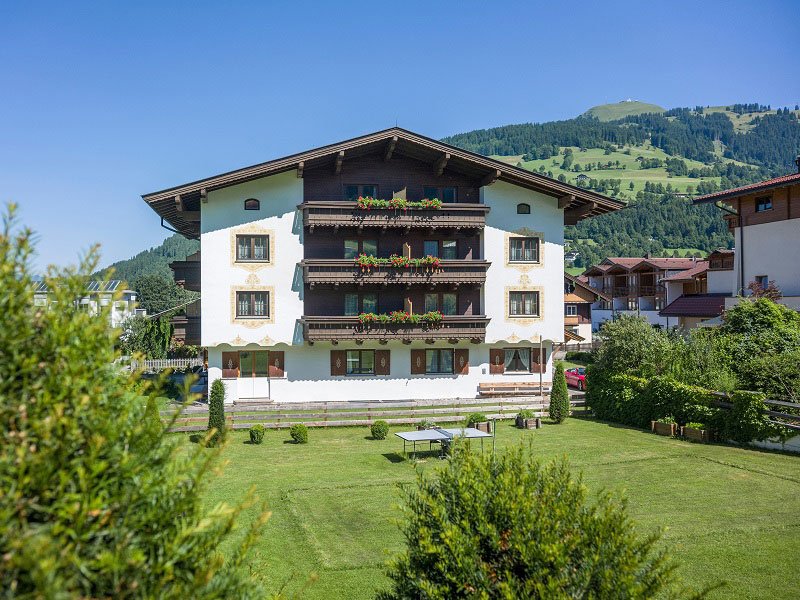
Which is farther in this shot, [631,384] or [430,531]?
[631,384]

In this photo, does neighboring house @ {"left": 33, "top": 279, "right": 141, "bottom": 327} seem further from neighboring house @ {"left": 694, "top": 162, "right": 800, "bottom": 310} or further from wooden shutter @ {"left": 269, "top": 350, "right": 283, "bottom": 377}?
neighboring house @ {"left": 694, "top": 162, "right": 800, "bottom": 310}

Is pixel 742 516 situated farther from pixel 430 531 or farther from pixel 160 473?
A: pixel 160 473

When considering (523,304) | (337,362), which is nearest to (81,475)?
(337,362)

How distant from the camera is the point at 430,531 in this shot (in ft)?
21.1

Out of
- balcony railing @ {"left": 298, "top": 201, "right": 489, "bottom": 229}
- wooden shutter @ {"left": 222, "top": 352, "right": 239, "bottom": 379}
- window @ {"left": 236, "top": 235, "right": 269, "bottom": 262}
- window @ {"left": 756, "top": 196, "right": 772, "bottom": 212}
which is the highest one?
window @ {"left": 756, "top": 196, "right": 772, "bottom": 212}

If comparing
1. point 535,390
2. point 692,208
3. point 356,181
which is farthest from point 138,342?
point 692,208

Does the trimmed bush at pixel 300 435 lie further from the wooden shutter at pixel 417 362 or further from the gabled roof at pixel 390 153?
the gabled roof at pixel 390 153

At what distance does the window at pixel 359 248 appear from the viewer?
35156 millimetres

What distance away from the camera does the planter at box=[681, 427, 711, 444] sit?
24328 millimetres

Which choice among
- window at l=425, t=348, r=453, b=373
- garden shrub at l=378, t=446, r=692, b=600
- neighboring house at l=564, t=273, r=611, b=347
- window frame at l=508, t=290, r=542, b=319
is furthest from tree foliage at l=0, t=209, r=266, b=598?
neighboring house at l=564, t=273, r=611, b=347

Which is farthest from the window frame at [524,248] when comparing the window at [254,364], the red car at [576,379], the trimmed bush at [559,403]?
the window at [254,364]

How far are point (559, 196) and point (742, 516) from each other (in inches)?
936

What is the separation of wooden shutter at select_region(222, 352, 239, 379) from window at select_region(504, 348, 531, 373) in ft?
47.5

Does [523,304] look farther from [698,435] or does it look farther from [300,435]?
[300,435]
